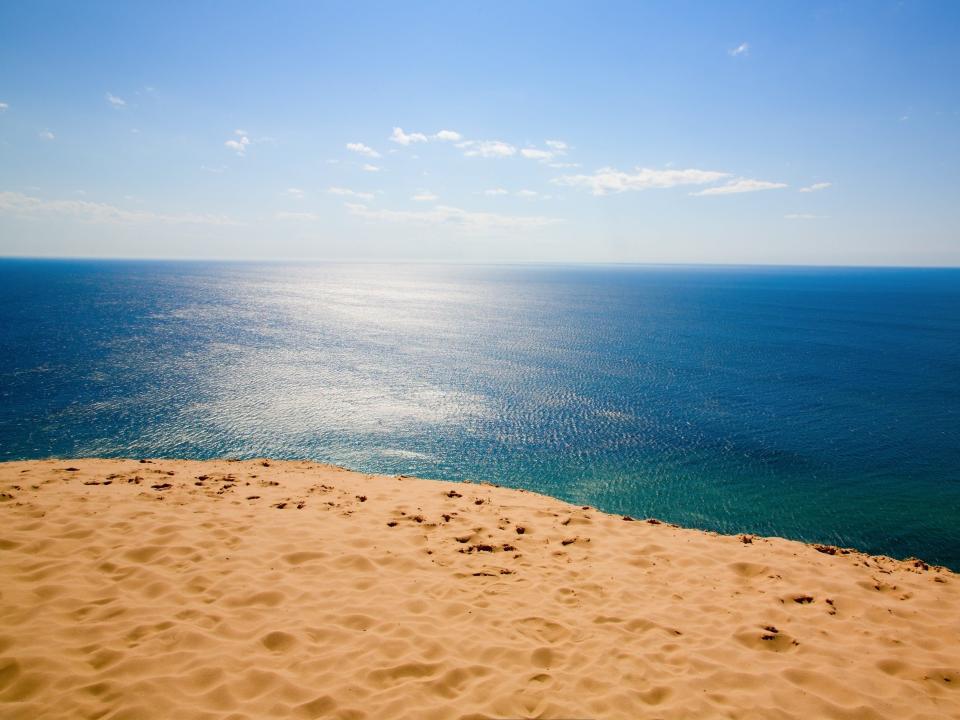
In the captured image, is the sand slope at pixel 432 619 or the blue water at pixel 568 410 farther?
the blue water at pixel 568 410

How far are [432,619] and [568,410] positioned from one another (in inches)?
1172

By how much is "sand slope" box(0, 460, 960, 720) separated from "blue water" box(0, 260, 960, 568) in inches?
445

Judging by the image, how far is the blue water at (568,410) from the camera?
80.8 feet

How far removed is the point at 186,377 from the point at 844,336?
93.6 meters

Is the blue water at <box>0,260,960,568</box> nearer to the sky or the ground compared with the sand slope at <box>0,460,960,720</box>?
nearer to the ground

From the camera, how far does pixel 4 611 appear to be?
766cm

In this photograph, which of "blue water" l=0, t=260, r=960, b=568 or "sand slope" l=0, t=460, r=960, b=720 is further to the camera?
"blue water" l=0, t=260, r=960, b=568

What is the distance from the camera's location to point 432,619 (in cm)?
866

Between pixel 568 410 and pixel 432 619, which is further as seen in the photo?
pixel 568 410

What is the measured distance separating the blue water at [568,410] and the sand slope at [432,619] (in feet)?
37.1

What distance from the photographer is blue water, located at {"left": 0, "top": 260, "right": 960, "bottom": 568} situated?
24.6 meters

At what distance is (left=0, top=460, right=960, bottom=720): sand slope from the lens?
21.8 ft

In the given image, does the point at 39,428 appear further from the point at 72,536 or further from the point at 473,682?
the point at 473,682

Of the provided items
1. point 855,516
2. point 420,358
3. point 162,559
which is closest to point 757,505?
point 855,516
